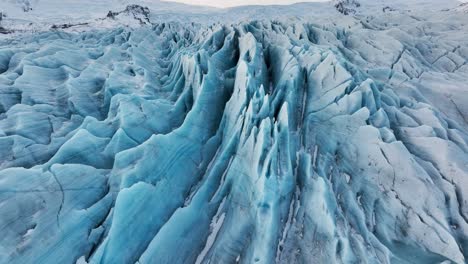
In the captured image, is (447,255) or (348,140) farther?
(348,140)

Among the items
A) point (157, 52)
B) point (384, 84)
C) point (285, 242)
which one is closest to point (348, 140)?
point (285, 242)

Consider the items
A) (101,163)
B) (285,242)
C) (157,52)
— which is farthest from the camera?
(157,52)

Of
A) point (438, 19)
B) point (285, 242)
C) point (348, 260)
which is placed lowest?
point (285, 242)

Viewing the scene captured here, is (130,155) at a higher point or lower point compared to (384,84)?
lower

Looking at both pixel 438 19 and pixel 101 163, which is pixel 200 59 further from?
pixel 438 19

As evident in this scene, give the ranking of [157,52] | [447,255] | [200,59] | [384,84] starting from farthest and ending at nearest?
[157,52]
[200,59]
[384,84]
[447,255]

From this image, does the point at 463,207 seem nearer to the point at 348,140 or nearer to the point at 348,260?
the point at 348,140
